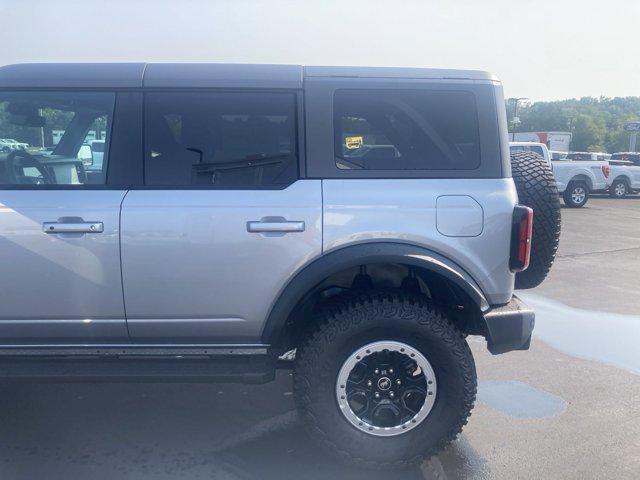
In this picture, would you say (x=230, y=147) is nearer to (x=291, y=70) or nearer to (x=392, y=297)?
(x=291, y=70)

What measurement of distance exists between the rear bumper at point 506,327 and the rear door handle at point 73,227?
2194mm

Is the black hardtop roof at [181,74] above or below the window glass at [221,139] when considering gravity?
above

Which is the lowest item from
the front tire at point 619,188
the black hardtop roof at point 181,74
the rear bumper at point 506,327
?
the front tire at point 619,188

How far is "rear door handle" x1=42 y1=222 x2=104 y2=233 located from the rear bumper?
2.19 meters

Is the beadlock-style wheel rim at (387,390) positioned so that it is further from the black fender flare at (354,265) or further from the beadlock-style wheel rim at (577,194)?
the beadlock-style wheel rim at (577,194)

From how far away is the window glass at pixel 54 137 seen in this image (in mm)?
3428

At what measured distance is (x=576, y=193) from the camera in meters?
18.4

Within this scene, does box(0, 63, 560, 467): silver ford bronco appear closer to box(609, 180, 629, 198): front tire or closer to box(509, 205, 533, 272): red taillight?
box(509, 205, 533, 272): red taillight

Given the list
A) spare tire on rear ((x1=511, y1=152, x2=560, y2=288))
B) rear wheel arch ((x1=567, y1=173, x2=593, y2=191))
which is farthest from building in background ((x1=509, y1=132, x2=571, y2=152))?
spare tire on rear ((x1=511, y1=152, x2=560, y2=288))

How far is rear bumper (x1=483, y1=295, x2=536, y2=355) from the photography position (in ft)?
11.3

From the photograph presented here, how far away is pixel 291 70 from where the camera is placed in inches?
139

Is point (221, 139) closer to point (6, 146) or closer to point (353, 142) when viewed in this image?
point (353, 142)

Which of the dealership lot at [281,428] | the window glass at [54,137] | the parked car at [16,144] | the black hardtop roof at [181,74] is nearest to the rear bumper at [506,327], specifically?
the dealership lot at [281,428]

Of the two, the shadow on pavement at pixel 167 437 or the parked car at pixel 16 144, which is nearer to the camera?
the shadow on pavement at pixel 167 437
